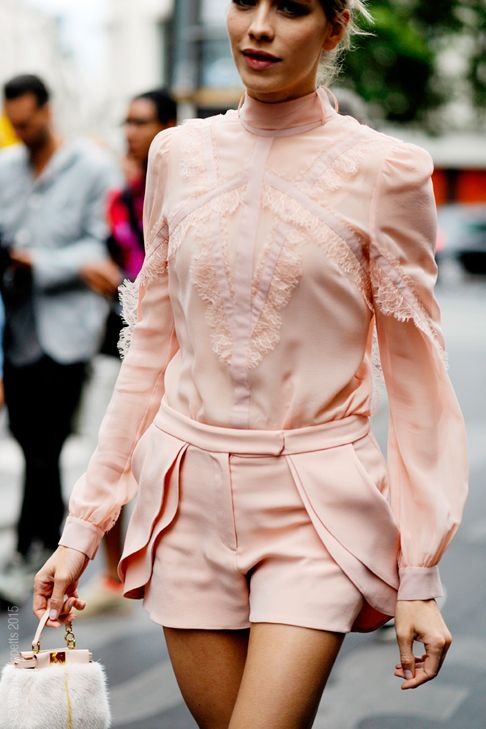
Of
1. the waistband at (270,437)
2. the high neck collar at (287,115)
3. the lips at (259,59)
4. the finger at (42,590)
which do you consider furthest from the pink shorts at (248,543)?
the lips at (259,59)

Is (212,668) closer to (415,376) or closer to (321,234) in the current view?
(415,376)

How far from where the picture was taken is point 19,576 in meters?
5.75

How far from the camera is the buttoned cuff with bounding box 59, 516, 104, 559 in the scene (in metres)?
2.55

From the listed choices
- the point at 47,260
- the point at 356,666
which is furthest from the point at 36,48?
the point at 356,666

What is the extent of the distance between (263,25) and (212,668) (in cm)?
116

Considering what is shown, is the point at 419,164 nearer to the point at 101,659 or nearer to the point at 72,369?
the point at 101,659

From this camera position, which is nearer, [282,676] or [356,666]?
[282,676]

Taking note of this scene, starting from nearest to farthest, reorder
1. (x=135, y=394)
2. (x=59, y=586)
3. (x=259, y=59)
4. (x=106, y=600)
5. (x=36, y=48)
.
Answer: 1. (x=259, y=59)
2. (x=59, y=586)
3. (x=135, y=394)
4. (x=106, y=600)
5. (x=36, y=48)

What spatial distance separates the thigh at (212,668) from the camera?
2412mm

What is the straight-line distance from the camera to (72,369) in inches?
229

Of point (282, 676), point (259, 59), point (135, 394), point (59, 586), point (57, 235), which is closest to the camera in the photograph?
point (282, 676)

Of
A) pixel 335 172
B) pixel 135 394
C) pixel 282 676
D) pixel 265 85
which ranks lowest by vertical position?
pixel 282 676

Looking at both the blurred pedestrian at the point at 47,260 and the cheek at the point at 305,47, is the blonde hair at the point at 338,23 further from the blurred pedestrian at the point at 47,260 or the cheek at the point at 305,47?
the blurred pedestrian at the point at 47,260

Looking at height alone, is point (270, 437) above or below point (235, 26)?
below
